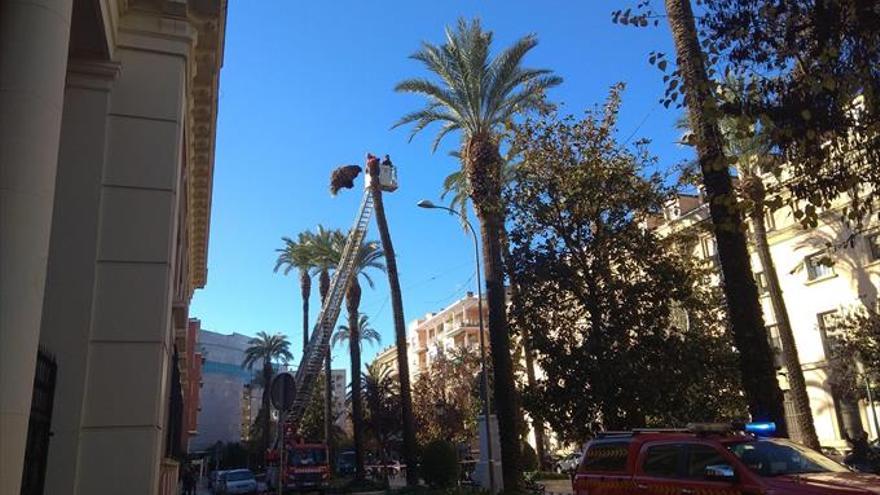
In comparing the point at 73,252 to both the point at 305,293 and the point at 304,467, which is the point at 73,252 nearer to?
the point at 304,467

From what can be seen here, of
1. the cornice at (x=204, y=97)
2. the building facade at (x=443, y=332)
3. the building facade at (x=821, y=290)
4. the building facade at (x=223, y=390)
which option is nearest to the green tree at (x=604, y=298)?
the cornice at (x=204, y=97)

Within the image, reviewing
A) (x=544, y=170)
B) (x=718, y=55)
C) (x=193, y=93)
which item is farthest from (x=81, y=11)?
(x=544, y=170)

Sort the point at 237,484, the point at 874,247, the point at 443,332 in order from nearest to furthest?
the point at 874,247 → the point at 237,484 → the point at 443,332

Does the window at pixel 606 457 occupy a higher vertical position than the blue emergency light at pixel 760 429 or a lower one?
lower

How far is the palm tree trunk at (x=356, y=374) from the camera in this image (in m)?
39.8

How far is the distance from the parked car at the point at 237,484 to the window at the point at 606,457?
110 ft

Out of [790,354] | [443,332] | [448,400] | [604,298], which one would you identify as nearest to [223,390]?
Result: [443,332]

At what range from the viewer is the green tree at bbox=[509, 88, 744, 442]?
16031 mm

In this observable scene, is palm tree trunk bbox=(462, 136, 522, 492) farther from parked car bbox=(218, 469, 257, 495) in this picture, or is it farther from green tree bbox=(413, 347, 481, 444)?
green tree bbox=(413, 347, 481, 444)

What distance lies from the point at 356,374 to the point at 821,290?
24.0 m

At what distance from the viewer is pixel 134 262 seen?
341 inches

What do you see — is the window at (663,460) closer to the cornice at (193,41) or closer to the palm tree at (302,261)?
the cornice at (193,41)

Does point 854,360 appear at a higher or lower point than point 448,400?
lower

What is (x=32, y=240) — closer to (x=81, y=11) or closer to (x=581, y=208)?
(x=81, y=11)
